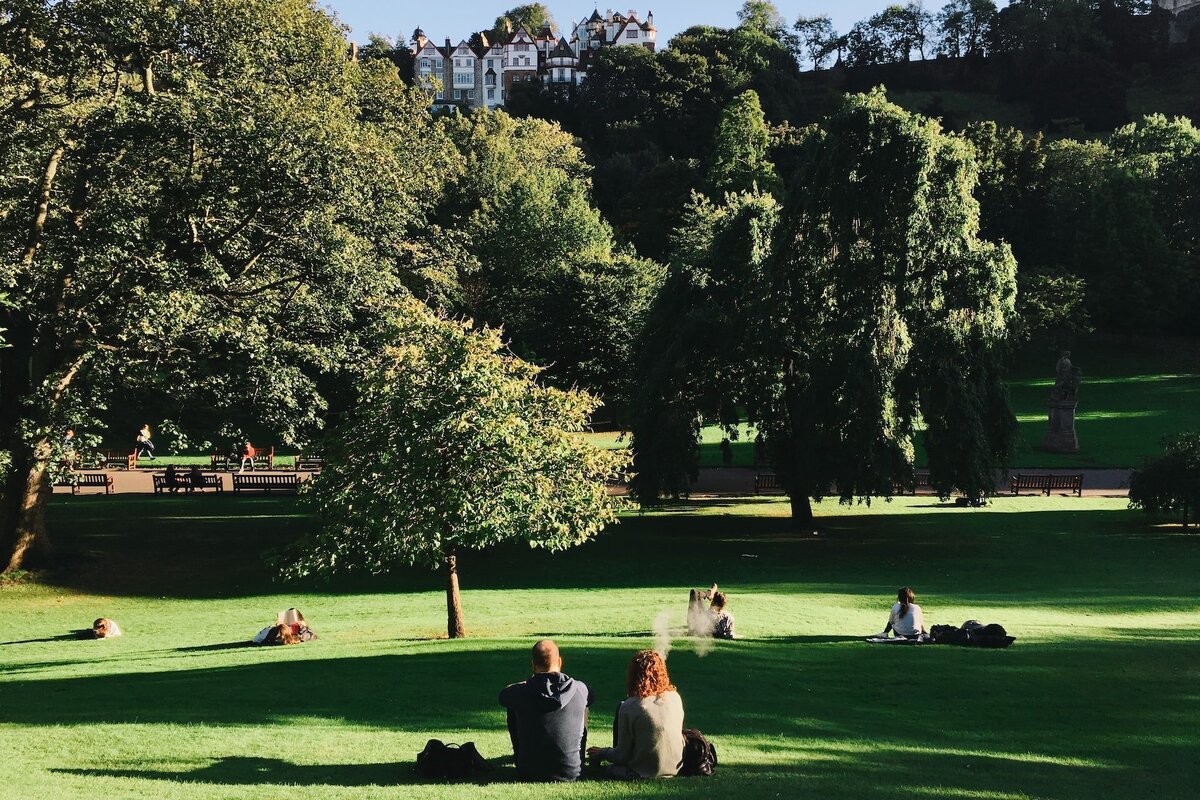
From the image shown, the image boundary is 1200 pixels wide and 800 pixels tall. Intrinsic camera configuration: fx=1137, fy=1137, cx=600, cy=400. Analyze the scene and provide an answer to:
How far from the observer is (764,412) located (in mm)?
35375

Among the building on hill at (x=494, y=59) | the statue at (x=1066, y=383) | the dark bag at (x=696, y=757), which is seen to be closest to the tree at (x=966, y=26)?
the building on hill at (x=494, y=59)

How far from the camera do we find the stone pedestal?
51688mm

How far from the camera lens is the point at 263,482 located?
42.1 m

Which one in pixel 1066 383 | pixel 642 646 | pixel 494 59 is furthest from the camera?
pixel 494 59

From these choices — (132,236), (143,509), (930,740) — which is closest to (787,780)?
(930,740)

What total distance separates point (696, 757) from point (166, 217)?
2358cm

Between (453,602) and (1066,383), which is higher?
(1066,383)

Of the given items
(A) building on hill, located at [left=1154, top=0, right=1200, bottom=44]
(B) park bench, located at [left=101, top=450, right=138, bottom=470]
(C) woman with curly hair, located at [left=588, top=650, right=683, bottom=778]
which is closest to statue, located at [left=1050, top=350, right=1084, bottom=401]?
(B) park bench, located at [left=101, top=450, right=138, bottom=470]

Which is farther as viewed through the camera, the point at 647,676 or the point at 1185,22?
the point at 1185,22

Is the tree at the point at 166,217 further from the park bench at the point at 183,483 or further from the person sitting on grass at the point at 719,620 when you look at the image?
the person sitting on grass at the point at 719,620

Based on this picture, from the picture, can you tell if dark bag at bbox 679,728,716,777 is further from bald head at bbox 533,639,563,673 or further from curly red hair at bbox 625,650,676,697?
bald head at bbox 533,639,563,673

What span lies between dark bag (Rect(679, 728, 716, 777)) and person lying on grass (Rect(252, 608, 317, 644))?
38.9ft

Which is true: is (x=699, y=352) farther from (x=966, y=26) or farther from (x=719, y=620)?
(x=966, y=26)

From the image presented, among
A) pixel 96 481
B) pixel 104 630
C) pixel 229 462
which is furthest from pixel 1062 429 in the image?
pixel 104 630
